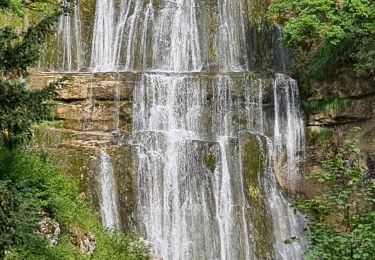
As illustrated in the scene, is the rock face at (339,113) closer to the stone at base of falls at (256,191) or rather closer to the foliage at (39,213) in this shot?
the stone at base of falls at (256,191)

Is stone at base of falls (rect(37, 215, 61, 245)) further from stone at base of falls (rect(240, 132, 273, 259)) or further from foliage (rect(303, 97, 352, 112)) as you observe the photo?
foliage (rect(303, 97, 352, 112))

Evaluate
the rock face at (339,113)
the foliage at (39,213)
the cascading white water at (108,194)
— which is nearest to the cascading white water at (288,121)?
the rock face at (339,113)

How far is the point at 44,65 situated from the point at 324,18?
10373 mm

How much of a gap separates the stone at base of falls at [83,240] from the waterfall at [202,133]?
3.39m

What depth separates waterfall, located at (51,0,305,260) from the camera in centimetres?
1378

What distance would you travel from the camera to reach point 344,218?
6.33 metres

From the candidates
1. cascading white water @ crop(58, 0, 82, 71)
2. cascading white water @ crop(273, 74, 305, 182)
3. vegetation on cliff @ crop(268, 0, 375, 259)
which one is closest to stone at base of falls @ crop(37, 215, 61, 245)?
vegetation on cliff @ crop(268, 0, 375, 259)

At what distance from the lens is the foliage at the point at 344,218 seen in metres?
5.95

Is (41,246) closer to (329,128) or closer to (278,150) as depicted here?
(278,150)

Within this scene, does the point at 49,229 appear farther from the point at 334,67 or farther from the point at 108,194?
the point at 334,67

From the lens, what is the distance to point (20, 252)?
8.06m

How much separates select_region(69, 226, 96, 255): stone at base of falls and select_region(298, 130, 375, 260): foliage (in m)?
4.52

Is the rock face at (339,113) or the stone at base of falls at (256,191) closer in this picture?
the stone at base of falls at (256,191)

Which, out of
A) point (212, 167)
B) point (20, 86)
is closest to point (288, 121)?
point (212, 167)
